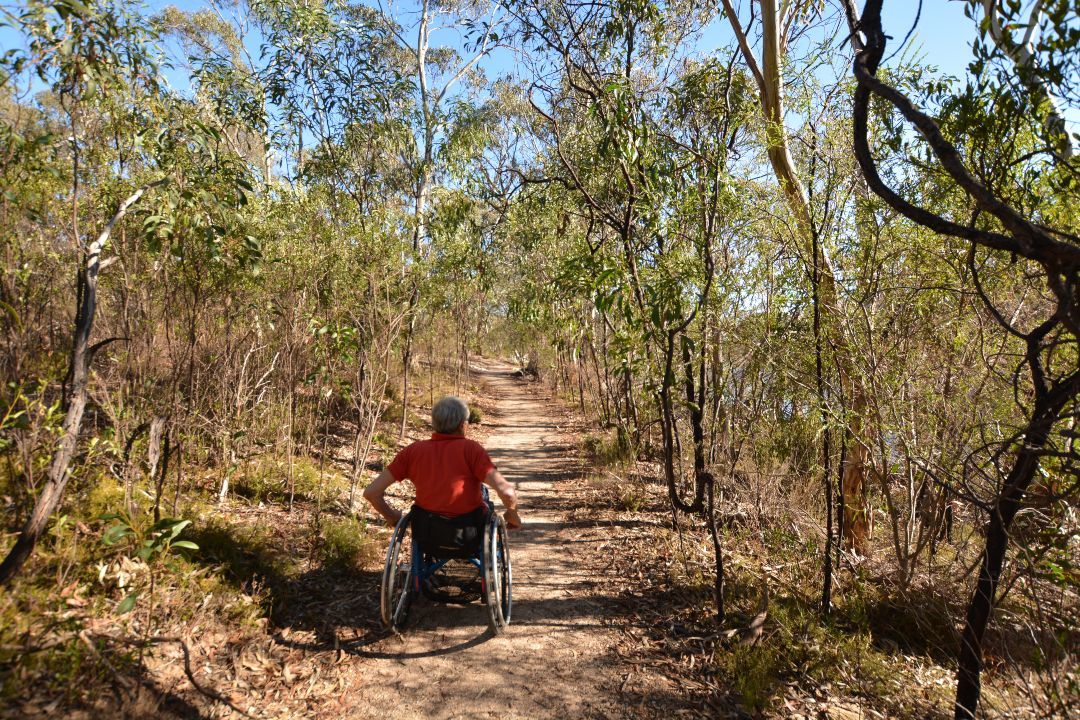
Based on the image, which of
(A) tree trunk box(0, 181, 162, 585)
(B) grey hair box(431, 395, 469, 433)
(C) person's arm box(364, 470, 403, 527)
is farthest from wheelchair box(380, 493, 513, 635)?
→ (A) tree trunk box(0, 181, 162, 585)

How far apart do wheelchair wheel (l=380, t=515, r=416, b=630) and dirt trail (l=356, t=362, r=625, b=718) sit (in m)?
0.14

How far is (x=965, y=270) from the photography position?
124 inches

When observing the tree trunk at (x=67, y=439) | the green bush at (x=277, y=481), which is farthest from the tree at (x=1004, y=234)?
the green bush at (x=277, y=481)

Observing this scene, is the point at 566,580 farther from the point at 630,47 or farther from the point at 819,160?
the point at 630,47

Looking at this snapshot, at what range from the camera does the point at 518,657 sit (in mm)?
3070

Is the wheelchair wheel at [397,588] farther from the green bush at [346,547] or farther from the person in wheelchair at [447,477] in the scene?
the green bush at [346,547]

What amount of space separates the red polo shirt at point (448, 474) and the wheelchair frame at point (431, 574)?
0.18 metres

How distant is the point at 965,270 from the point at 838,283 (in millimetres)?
735

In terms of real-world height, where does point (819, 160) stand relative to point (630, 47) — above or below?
below

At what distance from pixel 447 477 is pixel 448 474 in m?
0.02

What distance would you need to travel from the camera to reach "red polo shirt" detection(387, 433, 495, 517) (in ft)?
9.91

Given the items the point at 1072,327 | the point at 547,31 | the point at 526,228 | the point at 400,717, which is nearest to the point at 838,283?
the point at 1072,327

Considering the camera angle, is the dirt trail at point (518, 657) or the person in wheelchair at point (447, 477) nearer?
the dirt trail at point (518, 657)

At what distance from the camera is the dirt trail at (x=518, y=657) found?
267 centimetres
